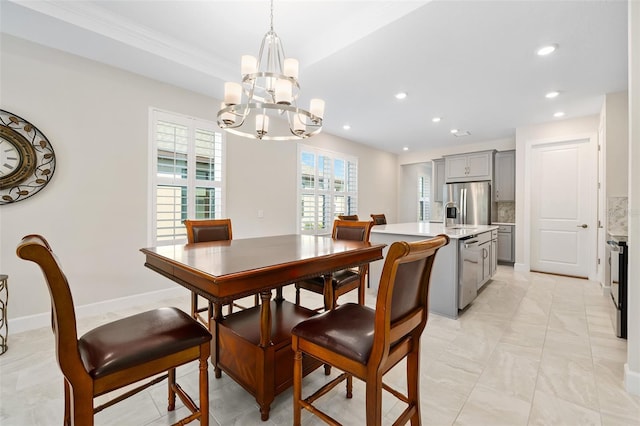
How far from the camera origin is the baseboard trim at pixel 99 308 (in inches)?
99.4

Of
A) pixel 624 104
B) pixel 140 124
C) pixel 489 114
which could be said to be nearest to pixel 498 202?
pixel 489 114

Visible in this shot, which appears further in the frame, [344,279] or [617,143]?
[617,143]

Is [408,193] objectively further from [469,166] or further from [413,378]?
[413,378]

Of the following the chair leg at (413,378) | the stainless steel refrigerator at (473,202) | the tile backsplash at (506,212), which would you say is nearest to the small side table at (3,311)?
the chair leg at (413,378)

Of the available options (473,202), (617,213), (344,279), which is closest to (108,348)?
(344,279)

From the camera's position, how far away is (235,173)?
13.3 feet

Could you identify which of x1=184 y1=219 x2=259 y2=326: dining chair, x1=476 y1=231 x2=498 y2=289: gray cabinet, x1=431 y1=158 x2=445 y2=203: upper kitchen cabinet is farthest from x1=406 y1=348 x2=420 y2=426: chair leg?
x1=431 y1=158 x2=445 y2=203: upper kitchen cabinet

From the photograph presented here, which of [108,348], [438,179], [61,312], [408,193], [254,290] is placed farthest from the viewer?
[408,193]

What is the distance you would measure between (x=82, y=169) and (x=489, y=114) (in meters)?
5.56

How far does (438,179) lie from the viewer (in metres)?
6.61

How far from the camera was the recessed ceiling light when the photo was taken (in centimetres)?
258

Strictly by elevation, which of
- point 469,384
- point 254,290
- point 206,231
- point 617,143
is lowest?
point 469,384

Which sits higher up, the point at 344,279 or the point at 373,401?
Answer: the point at 344,279

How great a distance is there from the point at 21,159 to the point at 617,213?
21.9 ft
